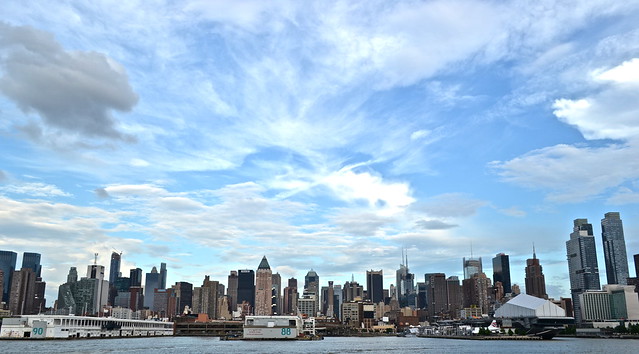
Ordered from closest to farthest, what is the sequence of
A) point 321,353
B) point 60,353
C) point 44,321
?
point 60,353 → point 321,353 → point 44,321

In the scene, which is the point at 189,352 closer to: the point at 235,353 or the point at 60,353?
the point at 235,353

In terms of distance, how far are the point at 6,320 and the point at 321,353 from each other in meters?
130

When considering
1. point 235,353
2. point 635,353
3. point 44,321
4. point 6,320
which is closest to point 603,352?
point 635,353

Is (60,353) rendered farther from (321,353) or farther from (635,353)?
(635,353)

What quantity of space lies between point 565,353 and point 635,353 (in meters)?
14.1

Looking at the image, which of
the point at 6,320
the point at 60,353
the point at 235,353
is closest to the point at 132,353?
the point at 60,353

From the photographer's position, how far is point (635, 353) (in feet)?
399

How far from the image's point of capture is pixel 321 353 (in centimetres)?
12838

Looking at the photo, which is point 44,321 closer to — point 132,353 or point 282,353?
point 132,353

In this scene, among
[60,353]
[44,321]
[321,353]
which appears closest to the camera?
[60,353]

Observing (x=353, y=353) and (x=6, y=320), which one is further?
(x=6, y=320)

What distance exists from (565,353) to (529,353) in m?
7.77

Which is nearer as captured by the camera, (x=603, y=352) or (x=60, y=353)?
(x=60, y=353)

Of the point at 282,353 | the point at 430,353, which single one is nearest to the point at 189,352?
the point at 282,353
